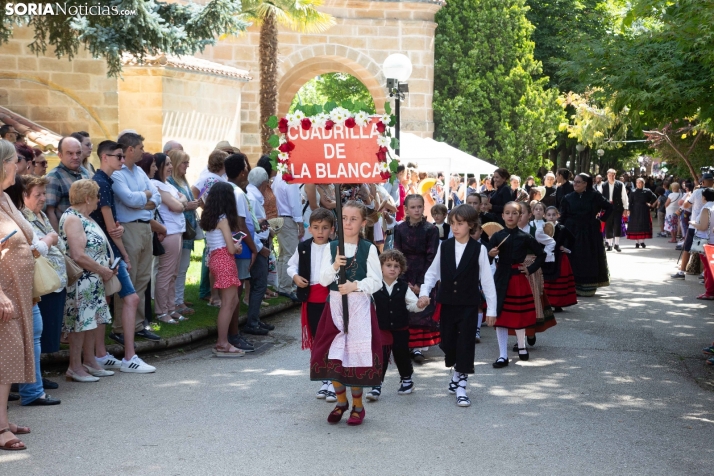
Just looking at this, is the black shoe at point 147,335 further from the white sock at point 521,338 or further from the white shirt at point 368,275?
the white sock at point 521,338

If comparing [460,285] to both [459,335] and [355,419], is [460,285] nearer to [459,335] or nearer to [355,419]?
[459,335]

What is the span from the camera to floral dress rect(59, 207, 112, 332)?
7.93 meters

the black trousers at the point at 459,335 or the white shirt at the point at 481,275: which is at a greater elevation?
the white shirt at the point at 481,275

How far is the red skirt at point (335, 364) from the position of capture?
6.68m

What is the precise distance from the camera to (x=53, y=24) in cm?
1419

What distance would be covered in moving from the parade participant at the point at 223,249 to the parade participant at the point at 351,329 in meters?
2.52

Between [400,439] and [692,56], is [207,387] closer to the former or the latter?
[400,439]

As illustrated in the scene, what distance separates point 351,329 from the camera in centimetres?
676

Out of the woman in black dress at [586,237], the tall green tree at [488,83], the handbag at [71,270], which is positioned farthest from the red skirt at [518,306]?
the tall green tree at [488,83]

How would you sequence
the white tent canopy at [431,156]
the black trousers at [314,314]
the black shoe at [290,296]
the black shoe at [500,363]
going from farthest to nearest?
the white tent canopy at [431,156]
the black shoe at [290,296]
the black shoe at [500,363]
the black trousers at [314,314]

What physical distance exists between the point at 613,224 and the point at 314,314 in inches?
716

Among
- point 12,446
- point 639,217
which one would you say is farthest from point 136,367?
point 639,217

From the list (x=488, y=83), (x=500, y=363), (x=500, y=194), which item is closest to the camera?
(x=500, y=363)

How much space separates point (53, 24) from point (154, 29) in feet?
7.35
